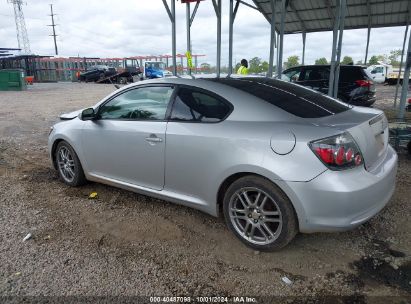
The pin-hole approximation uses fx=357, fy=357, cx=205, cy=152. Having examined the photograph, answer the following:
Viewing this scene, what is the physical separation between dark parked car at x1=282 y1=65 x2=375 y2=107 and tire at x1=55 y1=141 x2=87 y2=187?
26.2 feet

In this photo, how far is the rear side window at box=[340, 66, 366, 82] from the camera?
1049 cm

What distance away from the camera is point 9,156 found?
6.50m

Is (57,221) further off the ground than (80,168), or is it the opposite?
(80,168)

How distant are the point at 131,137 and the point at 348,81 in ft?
28.3

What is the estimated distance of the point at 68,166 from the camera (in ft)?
15.6

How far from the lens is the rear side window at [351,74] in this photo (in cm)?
1049

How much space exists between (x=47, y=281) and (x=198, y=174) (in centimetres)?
151

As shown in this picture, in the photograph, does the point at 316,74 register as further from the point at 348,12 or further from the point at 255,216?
the point at 255,216

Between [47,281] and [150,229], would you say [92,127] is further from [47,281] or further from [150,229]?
[47,281]

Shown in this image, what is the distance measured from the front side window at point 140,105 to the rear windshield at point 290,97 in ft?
2.02

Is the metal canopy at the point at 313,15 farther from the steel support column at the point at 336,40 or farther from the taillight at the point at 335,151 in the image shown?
the taillight at the point at 335,151

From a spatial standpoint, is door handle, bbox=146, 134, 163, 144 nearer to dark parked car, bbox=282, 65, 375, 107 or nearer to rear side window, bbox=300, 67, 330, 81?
dark parked car, bbox=282, 65, 375, 107

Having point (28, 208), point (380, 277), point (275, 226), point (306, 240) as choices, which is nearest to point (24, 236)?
point (28, 208)

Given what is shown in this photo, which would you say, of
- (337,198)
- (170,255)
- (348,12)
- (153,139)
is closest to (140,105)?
(153,139)
